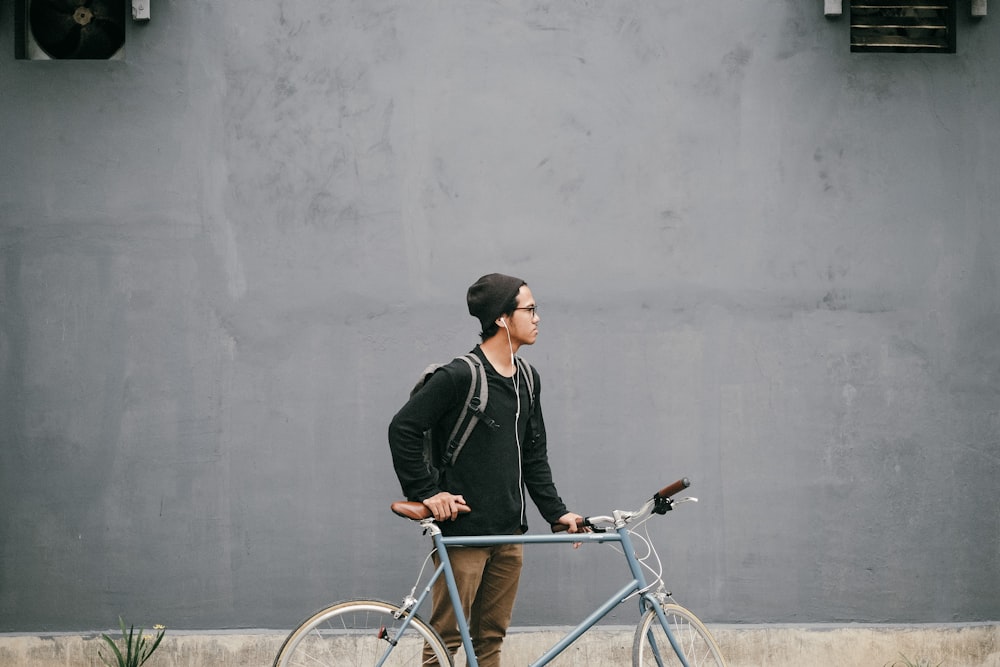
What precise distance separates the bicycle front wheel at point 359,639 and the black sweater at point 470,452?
1.38ft

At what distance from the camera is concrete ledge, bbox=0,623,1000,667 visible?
540 cm

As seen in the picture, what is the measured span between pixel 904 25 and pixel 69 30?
4.58 m

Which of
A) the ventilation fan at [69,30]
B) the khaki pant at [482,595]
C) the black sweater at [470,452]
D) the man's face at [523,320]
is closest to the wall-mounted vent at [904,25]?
the man's face at [523,320]

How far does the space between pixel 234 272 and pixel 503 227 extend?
1460 millimetres

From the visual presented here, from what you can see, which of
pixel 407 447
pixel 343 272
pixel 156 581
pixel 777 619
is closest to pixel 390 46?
pixel 343 272

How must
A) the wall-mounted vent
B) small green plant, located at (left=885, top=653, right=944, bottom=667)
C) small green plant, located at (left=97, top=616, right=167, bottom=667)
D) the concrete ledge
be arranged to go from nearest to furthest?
small green plant, located at (left=97, top=616, right=167, bottom=667), the concrete ledge, small green plant, located at (left=885, top=653, right=944, bottom=667), the wall-mounted vent

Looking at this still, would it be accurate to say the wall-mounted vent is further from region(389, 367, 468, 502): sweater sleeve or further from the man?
A: region(389, 367, 468, 502): sweater sleeve

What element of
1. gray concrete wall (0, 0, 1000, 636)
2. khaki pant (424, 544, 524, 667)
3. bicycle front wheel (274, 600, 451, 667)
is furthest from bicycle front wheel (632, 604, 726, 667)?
gray concrete wall (0, 0, 1000, 636)

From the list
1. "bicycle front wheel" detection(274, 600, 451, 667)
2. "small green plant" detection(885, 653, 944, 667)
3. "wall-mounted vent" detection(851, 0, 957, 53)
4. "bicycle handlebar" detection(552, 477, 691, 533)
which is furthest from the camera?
"wall-mounted vent" detection(851, 0, 957, 53)

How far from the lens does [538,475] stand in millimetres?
4574

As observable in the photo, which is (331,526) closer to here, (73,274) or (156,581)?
(156,581)

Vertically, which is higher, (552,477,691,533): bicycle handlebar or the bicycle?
(552,477,691,533): bicycle handlebar

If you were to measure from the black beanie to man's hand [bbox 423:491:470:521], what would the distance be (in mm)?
729

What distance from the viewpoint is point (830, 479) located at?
562 centimetres
